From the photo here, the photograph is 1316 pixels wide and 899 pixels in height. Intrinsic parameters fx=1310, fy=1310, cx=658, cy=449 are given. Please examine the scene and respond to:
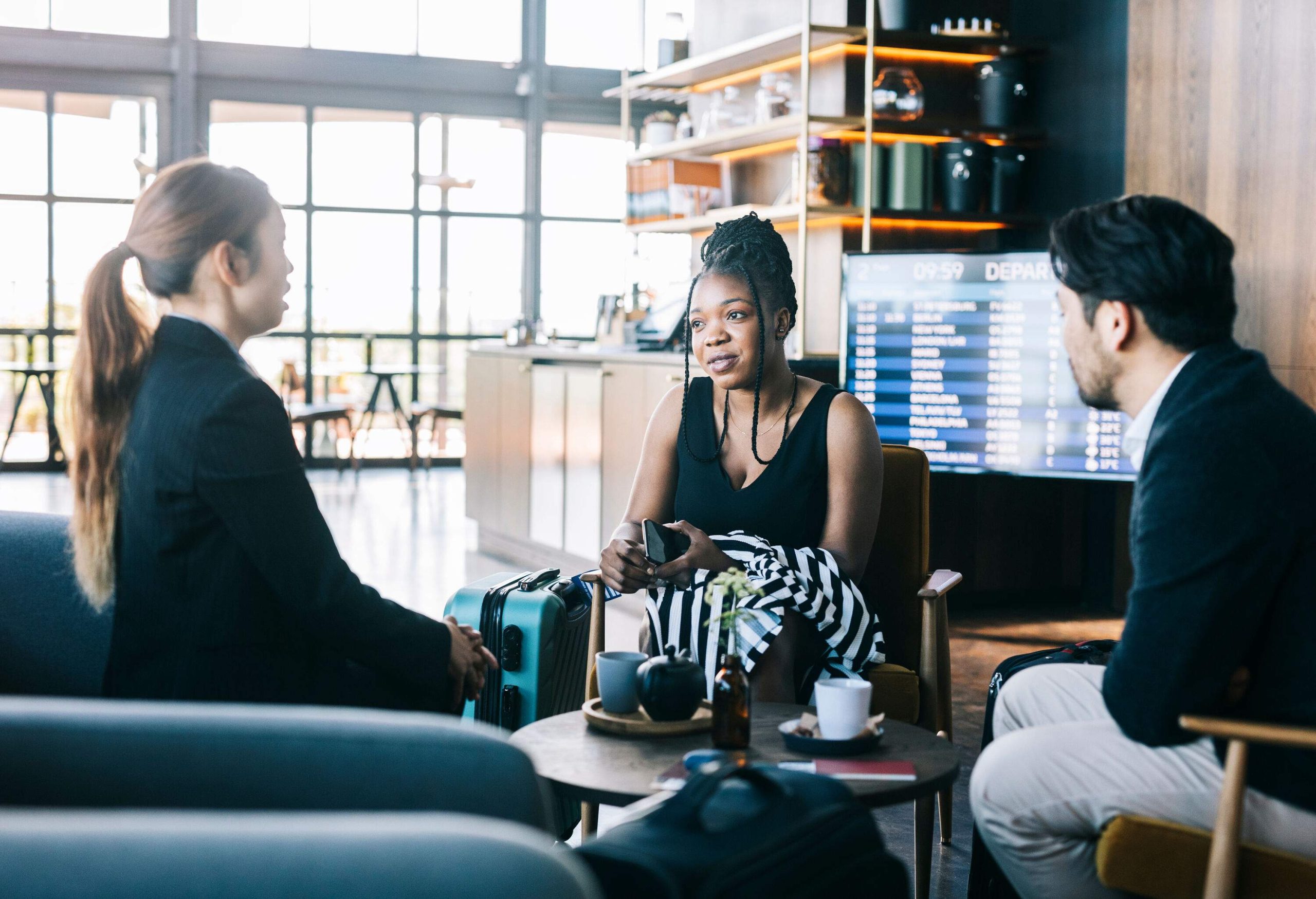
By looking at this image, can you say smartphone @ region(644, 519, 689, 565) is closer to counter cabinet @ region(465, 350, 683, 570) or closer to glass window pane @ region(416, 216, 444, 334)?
counter cabinet @ region(465, 350, 683, 570)

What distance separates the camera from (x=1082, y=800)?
1736 millimetres

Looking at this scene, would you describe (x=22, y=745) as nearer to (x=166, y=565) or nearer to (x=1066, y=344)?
(x=166, y=565)

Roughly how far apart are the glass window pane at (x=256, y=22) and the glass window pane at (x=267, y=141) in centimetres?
50

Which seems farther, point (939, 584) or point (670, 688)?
point (939, 584)

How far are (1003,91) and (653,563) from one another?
3.52 metres

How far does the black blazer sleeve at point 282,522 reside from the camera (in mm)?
1780

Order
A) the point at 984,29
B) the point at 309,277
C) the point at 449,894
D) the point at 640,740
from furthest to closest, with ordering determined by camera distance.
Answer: the point at 309,277 → the point at 984,29 → the point at 640,740 → the point at 449,894

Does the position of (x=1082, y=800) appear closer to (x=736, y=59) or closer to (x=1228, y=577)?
(x=1228, y=577)

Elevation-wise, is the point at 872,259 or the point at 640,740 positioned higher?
the point at 872,259

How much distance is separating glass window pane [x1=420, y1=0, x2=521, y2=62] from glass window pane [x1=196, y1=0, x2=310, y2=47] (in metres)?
0.96

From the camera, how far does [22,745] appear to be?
1169 millimetres

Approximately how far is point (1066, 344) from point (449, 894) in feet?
4.42

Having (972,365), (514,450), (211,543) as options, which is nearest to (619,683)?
(211,543)

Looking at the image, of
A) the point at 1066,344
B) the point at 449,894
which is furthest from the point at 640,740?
the point at 449,894
